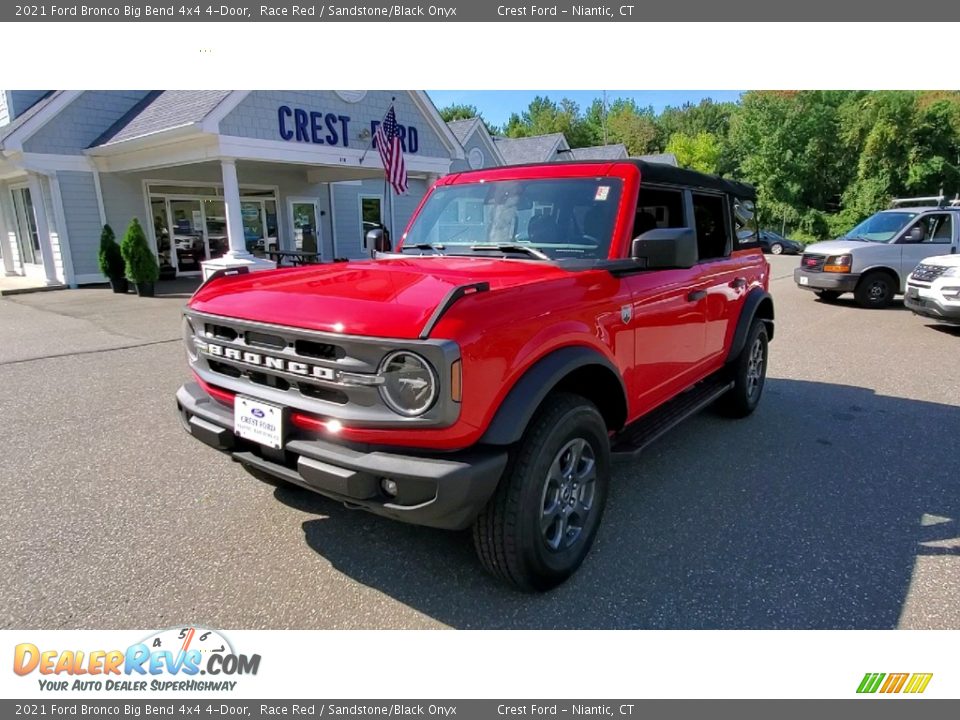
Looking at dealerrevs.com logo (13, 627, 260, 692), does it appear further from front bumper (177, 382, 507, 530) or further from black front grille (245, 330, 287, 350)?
black front grille (245, 330, 287, 350)

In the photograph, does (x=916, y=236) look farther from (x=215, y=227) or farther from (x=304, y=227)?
(x=215, y=227)

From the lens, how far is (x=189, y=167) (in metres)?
15.5

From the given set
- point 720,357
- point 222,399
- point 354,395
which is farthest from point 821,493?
point 222,399

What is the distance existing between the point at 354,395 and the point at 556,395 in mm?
919

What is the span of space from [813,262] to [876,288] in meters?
1.21

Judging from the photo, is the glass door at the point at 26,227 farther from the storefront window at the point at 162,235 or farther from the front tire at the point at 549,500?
the front tire at the point at 549,500

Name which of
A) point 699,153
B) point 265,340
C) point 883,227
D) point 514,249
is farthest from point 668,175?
point 699,153

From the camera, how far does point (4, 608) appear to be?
2613 mm

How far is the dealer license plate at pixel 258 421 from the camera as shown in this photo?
2459mm

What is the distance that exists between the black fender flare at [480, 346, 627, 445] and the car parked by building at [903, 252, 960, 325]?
8286mm

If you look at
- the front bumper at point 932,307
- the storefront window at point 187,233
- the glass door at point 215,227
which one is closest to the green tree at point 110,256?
the storefront window at point 187,233

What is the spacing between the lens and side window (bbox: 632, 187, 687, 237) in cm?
345

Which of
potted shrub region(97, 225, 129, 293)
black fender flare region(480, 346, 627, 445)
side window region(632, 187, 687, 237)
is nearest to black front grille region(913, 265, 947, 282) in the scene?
side window region(632, 187, 687, 237)

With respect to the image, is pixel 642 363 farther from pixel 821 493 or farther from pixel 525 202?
pixel 821 493
